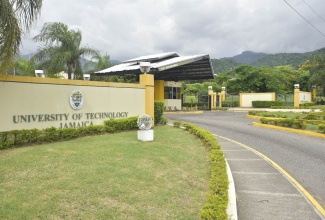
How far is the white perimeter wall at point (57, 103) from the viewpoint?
362 inches

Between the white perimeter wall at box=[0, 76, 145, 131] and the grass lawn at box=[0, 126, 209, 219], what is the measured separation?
1731 millimetres

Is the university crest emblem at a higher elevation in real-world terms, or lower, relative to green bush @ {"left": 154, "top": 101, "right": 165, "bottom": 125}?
higher

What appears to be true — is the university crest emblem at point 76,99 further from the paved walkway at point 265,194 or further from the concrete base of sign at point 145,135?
the paved walkway at point 265,194

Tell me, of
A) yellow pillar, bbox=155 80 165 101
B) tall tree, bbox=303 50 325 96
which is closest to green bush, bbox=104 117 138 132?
yellow pillar, bbox=155 80 165 101

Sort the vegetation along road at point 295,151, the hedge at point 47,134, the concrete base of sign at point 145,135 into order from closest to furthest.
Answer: the vegetation along road at point 295,151, the hedge at point 47,134, the concrete base of sign at point 145,135

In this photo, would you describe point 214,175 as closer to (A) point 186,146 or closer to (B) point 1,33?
(A) point 186,146

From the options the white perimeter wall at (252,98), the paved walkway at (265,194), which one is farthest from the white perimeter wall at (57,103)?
the white perimeter wall at (252,98)

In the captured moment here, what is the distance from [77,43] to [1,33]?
66.5 feet

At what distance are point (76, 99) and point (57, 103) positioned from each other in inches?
33.8

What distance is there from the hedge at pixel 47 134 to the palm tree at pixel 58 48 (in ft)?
50.4

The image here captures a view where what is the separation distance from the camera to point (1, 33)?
6.84 metres

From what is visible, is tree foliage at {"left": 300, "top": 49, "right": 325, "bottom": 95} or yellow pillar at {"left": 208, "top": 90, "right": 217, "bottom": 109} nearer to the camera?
yellow pillar at {"left": 208, "top": 90, "right": 217, "bottom": 109}

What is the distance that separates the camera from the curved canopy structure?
81.8 feet

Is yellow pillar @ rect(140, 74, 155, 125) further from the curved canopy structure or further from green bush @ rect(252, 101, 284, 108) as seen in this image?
green bush @ rect(252, 101, 284, 108)
